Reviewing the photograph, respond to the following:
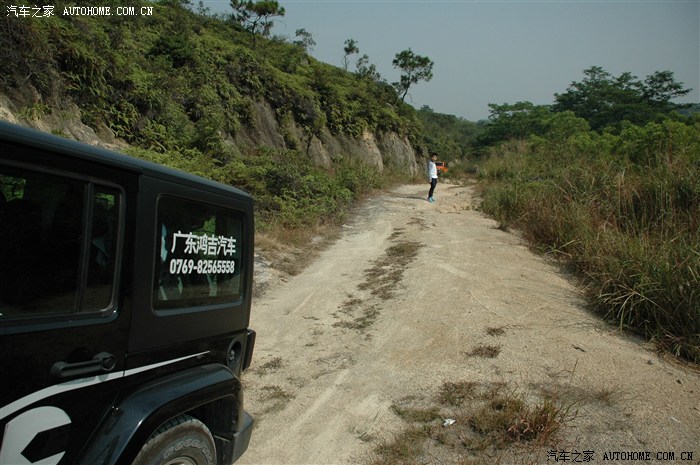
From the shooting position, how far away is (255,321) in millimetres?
6168

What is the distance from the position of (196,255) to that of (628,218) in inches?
309

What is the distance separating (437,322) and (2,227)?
15.9 ft

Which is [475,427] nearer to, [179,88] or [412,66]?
[179,88]

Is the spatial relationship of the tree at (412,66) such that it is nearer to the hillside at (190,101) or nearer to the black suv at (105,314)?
the hillside at (190,101)

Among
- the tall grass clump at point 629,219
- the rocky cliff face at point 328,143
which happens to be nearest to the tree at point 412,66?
the rocky cliff face at point 328,143

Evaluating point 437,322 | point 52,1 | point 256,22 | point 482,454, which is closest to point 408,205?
point 437,322

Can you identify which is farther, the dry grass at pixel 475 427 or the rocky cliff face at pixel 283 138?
the rocky cliff face at pixel 283 138

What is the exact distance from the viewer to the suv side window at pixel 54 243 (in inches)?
68.7

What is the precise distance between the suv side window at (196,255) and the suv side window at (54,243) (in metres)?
0.29

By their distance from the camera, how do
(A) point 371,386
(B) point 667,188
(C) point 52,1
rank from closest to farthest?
(A) point 371,386, (B) point 667,188, (C) point 52,1

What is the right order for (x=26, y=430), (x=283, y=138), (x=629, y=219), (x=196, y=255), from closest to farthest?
(x=26, y=430)
(x=196, y=255)
(x=629, y=219)
(x=283, y=138)

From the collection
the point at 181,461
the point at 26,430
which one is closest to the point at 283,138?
the point at 181,461

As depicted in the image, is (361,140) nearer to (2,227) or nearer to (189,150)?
(189,150)

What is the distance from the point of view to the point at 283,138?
2053cm
